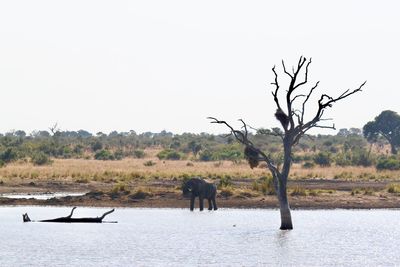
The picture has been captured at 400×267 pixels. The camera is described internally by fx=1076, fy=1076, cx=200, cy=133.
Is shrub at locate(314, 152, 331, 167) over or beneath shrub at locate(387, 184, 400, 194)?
over

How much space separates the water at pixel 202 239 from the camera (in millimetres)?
31516

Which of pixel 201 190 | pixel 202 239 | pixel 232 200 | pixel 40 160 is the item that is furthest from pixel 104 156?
pixel 202 239

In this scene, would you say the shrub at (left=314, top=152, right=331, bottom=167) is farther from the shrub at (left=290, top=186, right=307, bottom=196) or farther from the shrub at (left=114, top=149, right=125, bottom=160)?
the shrub at (left=290, top=186, right=307, bottom=196)

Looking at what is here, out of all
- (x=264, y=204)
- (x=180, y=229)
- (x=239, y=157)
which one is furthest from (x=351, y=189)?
(x=239, y=157)

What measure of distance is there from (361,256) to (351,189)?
2651 centimetres

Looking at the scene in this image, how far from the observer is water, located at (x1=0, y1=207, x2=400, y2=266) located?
31.5 m

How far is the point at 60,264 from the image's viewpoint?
30172 mm

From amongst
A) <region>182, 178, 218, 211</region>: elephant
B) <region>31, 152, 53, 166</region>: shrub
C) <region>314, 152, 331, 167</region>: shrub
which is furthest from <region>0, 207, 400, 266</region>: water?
<region>314, 152, 331, 167</region>: shrub

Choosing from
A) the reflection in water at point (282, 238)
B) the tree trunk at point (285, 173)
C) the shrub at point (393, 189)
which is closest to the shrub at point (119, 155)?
the shrub at point (393, 189)

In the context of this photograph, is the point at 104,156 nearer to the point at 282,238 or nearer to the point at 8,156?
the point at 8,156

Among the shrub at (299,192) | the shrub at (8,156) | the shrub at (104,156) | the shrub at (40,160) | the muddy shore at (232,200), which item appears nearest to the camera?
the muddy shore at (232,200)

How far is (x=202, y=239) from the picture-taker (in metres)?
36.7

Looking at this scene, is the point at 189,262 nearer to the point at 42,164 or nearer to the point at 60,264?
the point at 60,264

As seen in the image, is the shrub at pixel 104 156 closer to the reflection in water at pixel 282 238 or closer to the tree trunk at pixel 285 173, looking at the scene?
the reflection in water at pixel 282 238
